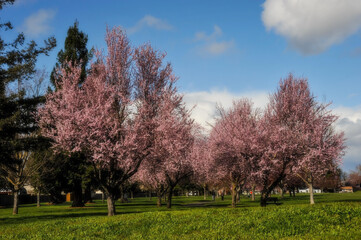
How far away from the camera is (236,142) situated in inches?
1137

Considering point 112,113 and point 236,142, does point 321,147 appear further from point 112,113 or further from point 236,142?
point 112,113

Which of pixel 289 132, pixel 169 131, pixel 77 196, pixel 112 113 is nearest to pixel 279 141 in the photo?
pixel 289 132

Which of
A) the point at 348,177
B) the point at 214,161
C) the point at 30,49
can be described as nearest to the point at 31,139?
the point at 30,49

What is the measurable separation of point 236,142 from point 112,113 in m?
10.7

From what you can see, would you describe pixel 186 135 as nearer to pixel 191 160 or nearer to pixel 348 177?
pixel 191 160

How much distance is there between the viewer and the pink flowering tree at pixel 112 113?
2355cm

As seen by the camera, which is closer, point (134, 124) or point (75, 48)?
point (134, 124)

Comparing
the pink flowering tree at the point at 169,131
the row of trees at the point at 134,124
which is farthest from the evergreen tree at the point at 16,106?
the pink flowering tree at the point at 169,131

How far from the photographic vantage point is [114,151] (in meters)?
24.1

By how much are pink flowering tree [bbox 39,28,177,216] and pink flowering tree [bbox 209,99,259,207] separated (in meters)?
7.58

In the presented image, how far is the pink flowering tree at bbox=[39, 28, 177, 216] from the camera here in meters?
23.5

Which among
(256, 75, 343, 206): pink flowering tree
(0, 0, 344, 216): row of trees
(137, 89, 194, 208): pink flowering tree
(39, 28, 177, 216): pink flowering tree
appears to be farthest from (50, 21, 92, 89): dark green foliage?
(256, 75, 343, 206): pink flowering tree

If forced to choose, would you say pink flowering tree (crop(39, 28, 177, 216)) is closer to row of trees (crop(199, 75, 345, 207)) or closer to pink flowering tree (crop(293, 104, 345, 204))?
row of trees (crop(199, 75, 345, 207))

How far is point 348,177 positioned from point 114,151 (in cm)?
18767
